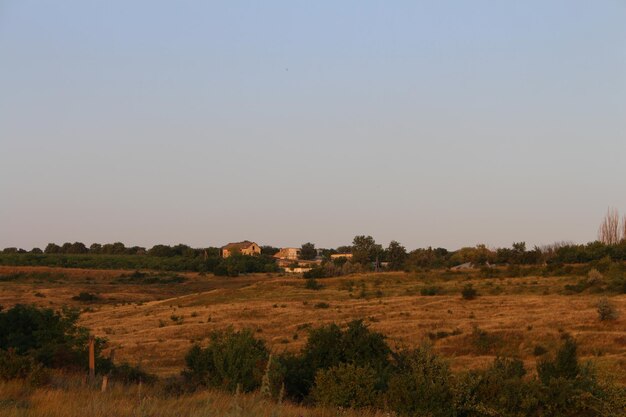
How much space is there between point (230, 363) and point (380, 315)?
25089 millimetres

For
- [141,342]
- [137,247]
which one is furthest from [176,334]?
[137,247]

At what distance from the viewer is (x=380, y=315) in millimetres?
39031

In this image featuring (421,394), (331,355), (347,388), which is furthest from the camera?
(331,355)

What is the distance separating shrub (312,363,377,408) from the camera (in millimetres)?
11891

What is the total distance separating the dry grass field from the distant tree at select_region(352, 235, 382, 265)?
2777cm

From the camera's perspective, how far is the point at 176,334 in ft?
115

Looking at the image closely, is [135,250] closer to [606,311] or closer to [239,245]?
[239,245]

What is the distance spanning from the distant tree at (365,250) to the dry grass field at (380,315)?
27770 mm

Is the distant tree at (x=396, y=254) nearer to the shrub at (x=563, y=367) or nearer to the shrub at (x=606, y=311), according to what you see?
the shrub at (x=606, y=311)

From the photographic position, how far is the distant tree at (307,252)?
453 ft

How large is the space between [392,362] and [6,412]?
8.67 metres

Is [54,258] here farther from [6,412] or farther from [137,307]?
[6,412]

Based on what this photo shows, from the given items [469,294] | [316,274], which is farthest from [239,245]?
[469,294]

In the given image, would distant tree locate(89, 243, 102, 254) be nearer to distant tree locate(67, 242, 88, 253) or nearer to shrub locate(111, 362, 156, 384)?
distant tree locate(67, 242, 88, 253)
